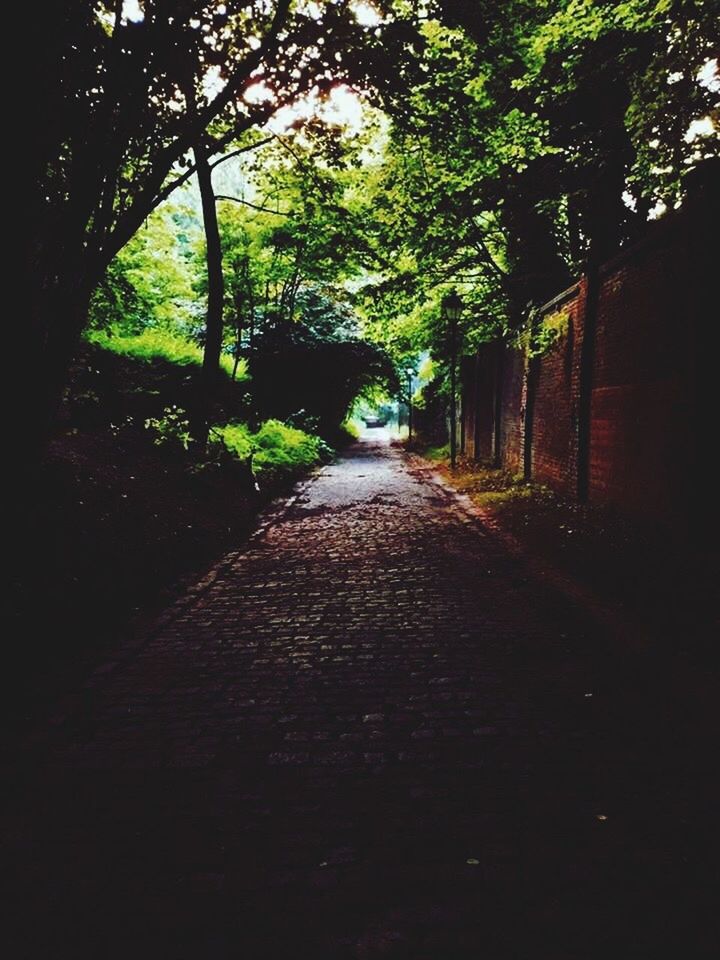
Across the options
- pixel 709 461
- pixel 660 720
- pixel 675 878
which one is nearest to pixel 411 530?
pixel 709 461

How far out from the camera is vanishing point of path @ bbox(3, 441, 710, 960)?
78.0 inches

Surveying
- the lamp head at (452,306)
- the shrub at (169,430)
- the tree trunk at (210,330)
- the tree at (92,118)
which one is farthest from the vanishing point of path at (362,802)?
the lamp head at (452,306)

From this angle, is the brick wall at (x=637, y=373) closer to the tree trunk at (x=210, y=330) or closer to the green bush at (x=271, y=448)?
the green bush at (x=271, y=448)

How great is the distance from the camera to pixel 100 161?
4.41 metres

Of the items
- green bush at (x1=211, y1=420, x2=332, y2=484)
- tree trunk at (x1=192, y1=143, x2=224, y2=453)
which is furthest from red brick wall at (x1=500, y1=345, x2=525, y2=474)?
tree trunk at (x1=192, y1=143, x2=224, y2=453)

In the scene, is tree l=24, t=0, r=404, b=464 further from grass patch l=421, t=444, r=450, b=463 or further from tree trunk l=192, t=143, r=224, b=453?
grass patch l=421, t=444, r=450, b=463

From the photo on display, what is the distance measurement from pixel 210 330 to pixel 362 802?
1071 centimetres

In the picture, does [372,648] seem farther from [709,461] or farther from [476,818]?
[709,461]

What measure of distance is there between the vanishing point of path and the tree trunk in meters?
7.06

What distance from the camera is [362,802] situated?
266 centimetres

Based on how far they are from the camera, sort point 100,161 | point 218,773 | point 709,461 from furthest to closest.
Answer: point 709,461
point 100,161
point 218,773

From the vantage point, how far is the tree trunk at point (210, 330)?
11.4 m

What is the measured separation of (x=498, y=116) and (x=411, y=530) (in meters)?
7.06

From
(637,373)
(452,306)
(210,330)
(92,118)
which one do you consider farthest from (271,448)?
(92,118)
